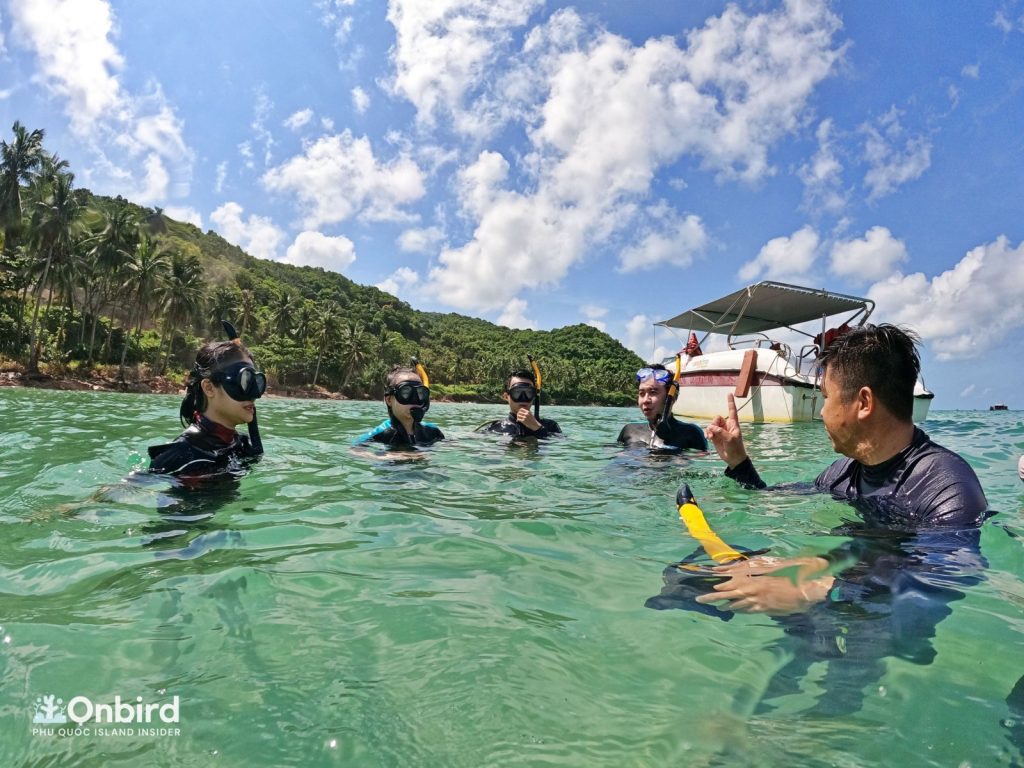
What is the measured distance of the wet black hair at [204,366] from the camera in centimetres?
397

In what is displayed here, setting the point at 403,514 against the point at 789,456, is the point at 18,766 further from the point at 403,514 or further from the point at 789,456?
the point at 789,456

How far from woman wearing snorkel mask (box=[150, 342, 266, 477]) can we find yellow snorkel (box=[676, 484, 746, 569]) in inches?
117

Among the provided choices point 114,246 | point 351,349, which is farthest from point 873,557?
point 351,349

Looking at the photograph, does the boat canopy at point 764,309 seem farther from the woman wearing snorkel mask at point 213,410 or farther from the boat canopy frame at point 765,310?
the woman wearing snorkel mask at point 213,410

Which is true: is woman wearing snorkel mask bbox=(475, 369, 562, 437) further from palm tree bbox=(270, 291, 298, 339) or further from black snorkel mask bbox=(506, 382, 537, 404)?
palm tree bbox=(270, 291, 298, 339)

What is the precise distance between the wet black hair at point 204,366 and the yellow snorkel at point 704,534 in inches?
122

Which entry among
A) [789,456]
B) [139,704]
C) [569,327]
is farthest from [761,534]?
[569,327]

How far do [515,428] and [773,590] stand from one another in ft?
19.4

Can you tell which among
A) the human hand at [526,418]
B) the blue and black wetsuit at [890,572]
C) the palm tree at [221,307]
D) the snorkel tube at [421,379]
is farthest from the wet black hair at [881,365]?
the palm tree at [221,307]

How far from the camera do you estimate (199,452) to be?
156 inches

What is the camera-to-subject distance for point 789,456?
26.5ft

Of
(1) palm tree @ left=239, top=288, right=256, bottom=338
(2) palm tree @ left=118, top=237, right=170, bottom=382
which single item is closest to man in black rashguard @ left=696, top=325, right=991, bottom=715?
(2) palm tree @ left=118, top=237, right=170, bottom=382

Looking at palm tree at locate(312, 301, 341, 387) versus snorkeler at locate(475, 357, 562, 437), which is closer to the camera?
snorkeler at locate(475, 357, 562, 437)

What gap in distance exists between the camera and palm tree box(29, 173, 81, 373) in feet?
123
